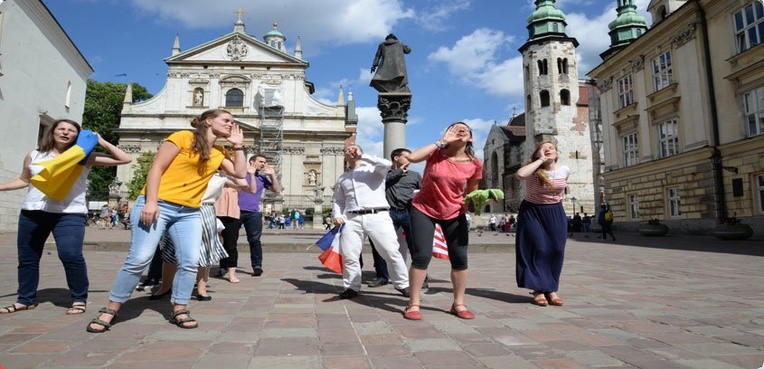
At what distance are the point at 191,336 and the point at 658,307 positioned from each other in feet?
13.4

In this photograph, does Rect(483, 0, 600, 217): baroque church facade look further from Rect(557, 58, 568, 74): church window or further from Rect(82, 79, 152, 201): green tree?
Rect(82, 79, 152, 201): green tree

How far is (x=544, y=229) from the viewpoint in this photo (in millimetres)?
4691

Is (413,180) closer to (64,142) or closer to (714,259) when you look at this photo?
(64,142)

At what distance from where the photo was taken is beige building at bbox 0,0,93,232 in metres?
16.2

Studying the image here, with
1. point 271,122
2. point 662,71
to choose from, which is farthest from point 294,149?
point 662,71

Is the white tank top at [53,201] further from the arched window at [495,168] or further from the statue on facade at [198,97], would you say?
the arched window at [495,168]

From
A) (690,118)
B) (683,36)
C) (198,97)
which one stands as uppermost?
(198,97)

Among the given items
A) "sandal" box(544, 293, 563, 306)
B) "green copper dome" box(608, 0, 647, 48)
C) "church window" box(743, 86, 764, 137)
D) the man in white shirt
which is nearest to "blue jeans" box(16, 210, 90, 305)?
the man in white shirt

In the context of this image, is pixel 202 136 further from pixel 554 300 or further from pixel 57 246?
pixel 554 300

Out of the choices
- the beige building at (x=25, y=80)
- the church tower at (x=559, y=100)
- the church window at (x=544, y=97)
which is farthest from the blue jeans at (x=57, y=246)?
the church window at (x=544, y=97)

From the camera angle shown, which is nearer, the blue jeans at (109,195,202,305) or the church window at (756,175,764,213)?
the blue jeans at (109,195,202,305)

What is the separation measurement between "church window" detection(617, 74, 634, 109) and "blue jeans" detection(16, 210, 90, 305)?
25.5m

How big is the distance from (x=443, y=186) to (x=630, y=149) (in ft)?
78.2

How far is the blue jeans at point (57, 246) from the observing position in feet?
12.4
